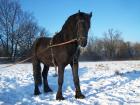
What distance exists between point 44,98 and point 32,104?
1.02 m

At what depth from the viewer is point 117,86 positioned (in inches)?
421

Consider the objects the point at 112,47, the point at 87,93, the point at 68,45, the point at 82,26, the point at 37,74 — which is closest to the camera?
the point at 82,26

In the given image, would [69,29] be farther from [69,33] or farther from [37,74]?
[37,74]

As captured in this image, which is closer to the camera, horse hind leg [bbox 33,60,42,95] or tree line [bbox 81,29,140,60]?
horse hind leg [bbox 33,60,42,95]

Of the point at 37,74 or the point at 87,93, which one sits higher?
the point at 37,74

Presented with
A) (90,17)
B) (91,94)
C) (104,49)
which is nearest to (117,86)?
(91,94)

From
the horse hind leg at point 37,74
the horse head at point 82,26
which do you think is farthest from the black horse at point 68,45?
the horse hind leg at point 37,74

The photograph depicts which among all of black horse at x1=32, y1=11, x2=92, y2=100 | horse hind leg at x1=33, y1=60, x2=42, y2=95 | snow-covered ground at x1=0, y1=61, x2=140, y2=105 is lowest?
snow-covered ground at x1=0, y1=61, x2=140, y2=105

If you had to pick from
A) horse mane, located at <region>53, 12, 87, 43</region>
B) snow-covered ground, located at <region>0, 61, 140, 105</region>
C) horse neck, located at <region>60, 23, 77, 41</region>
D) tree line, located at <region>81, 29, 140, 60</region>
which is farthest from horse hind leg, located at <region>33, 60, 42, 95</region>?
tree line, located at <region>81, 29, 140, 60</region>

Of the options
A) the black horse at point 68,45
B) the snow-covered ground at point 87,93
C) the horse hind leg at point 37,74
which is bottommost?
the snow-covered ground at point 87,93

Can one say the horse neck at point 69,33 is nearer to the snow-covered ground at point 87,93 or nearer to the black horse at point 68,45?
the black horse at point 68,45

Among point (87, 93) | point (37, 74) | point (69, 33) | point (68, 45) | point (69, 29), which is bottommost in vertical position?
point (87, 93)

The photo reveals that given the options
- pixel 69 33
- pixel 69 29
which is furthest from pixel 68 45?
pixel 69 29

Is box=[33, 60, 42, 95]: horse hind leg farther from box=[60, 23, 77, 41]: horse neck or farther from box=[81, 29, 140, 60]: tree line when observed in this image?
box=[81, 29, 140, 60]: tree line
